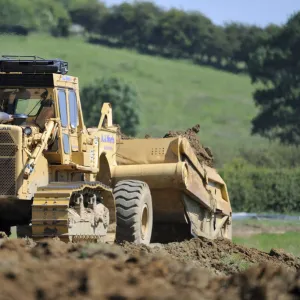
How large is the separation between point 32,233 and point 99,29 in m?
103

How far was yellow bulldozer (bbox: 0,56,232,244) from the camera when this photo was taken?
1558 centimetres

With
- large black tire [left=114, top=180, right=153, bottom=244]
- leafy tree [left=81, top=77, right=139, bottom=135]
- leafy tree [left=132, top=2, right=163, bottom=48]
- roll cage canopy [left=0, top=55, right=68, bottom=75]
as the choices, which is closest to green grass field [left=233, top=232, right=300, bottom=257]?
large black tire [left=114, top=180, right=153, bottom=244]

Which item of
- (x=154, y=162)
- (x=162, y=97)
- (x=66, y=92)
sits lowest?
(x=162, y=97)

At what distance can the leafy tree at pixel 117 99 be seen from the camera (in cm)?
6781

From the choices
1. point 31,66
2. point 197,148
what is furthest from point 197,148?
point 31,66

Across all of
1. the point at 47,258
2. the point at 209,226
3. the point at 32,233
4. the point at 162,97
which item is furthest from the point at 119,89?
the point at 47,258

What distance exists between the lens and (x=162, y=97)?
89.4 metres

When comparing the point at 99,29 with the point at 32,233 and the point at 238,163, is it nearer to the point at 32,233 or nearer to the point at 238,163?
the point at 238,163

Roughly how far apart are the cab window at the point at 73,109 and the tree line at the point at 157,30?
81592 mm

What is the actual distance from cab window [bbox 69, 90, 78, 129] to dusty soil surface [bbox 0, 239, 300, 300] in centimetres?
579

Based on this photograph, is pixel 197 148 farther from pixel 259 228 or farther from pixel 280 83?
pixel 280 83

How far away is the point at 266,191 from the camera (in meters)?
42.3

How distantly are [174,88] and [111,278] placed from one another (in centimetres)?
8419

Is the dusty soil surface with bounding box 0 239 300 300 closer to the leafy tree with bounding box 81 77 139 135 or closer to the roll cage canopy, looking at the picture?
the roll cage canopy
